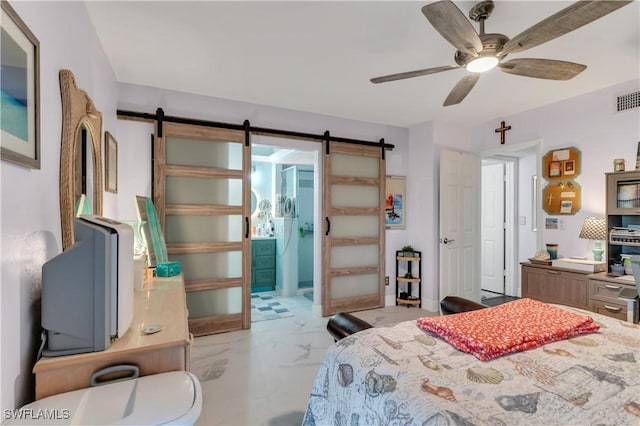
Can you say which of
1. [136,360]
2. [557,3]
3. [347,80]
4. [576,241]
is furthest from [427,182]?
[136,360]

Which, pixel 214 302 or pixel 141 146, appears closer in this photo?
pixel 141 146

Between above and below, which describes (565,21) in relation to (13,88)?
above

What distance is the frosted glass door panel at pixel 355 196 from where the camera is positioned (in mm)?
4133

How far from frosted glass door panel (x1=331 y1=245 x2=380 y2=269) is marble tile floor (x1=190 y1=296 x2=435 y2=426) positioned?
69cm

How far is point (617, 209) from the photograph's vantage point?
2.83 m

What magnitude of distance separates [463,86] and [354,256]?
2535 mm

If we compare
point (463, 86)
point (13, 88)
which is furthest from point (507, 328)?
point (13, 88)

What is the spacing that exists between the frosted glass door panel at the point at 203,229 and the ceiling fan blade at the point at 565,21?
9.38ft

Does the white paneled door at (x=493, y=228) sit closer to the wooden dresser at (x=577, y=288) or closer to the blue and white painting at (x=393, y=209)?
the blue and white painting at (x=393, y=209)

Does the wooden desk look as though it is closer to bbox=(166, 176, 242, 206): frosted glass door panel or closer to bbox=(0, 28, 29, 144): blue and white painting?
bbox=(0, 28, 29, 144): blue and white painting

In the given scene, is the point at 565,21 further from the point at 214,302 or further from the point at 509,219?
the point at 509,219

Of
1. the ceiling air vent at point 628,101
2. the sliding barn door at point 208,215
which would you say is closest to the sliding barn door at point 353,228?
the sliding barn door at point 208,215

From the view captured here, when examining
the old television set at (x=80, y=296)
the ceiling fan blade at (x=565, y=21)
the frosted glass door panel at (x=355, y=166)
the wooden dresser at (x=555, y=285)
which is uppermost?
the ceiling fan blade at (x=565, y=21)

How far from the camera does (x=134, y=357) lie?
3.79ft
